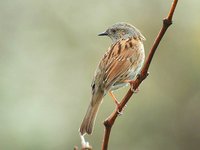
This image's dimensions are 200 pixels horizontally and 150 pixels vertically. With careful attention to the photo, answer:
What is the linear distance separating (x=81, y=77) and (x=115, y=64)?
15.3ft

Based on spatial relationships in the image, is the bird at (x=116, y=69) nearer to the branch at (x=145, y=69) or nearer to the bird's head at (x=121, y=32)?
the bird's head at (x=121, y=32)

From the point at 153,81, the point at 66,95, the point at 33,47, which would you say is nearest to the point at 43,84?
the point at 66,95

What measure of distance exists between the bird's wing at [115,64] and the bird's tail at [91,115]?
14 cm

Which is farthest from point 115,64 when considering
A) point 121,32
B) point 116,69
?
point 121,32

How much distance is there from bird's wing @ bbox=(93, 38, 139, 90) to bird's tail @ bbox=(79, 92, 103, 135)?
0.47ft

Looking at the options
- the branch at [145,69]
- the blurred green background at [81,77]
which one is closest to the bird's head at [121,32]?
the branch at [145,69]

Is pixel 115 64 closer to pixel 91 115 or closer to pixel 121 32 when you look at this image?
pixel 91 115

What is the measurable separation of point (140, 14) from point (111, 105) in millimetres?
1693

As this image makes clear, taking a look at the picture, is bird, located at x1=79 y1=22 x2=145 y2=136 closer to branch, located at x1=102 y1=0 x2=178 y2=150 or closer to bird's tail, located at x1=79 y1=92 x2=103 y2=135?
bird's tail, located at x1=79 y1=92 x2=103 y2=135

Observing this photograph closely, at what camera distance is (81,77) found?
962 cm

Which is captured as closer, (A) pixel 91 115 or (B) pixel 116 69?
(A) pixel 91 115

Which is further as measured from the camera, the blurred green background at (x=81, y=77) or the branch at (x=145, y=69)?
the blurred green background at (x=81, y=77)

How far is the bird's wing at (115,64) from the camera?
486cm

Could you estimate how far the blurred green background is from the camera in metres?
8.59
